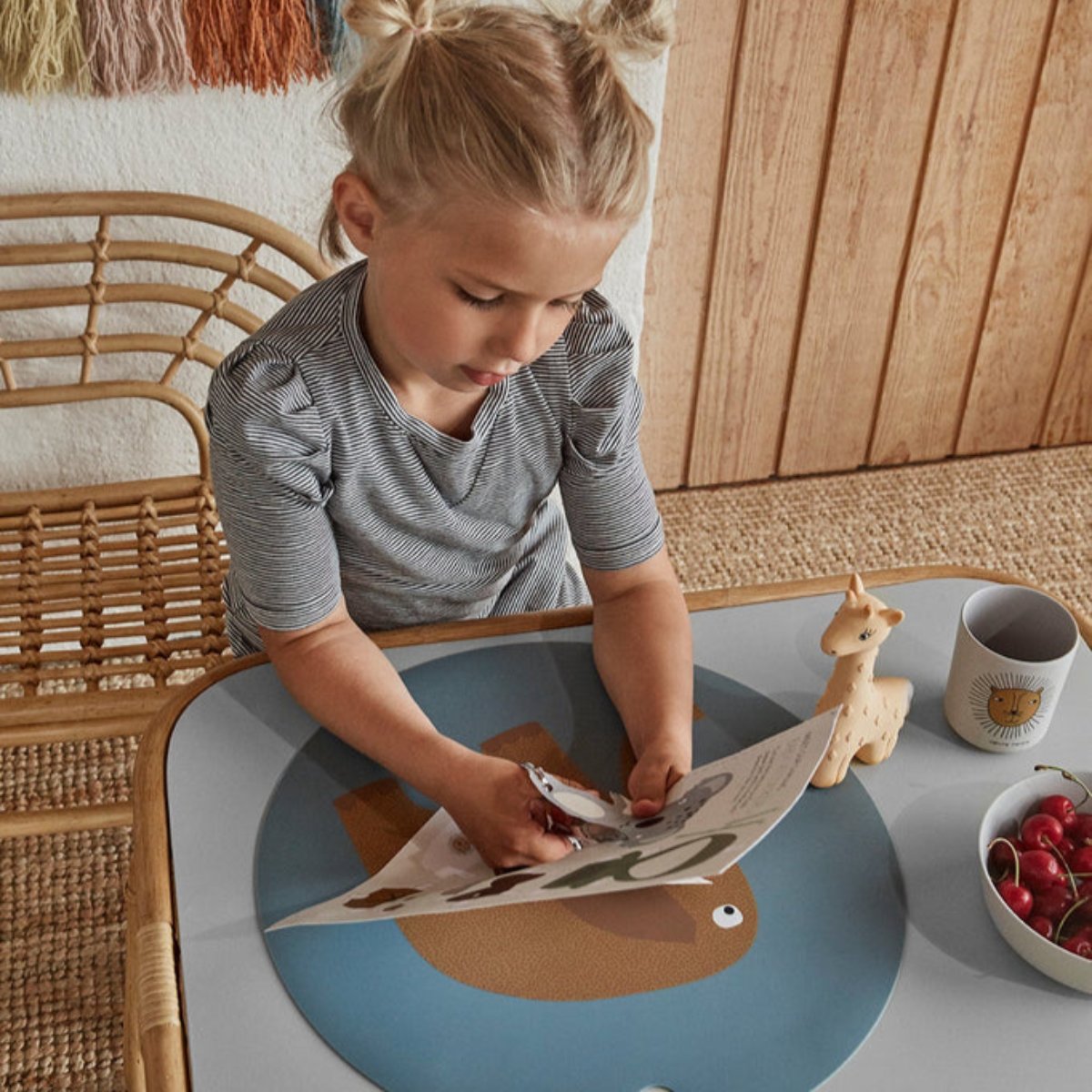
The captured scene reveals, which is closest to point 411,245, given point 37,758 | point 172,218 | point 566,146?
point 566,146

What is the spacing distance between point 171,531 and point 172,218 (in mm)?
473

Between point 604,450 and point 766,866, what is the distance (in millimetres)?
398

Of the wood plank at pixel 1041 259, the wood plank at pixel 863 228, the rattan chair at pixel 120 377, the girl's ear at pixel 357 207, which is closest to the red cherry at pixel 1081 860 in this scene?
the girl's ear at pixel 357 207

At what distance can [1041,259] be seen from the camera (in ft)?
7.50

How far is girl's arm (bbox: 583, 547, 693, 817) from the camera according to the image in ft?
3.17

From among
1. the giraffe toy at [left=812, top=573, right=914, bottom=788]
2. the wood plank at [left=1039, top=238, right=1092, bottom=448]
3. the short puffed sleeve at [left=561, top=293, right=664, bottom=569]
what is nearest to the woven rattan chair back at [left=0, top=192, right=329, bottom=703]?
the short puffed sleeve at [left=561, top=293, right=664, bottom=569]

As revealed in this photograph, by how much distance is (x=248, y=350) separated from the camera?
3.57 feet

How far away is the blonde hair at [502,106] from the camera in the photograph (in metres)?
0.90

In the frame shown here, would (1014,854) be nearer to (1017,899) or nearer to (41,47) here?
(1017,899)

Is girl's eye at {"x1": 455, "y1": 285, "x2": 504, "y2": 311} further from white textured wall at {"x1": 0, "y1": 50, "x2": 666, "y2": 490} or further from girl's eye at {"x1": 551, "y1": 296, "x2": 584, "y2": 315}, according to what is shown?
white textured wall at {"x1": 0, "y1": 50, "x2": 666, "y2": 490}

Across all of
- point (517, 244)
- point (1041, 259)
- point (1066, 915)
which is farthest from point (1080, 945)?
point (1041, 259)

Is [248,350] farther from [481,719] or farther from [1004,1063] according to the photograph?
[1004,1063]

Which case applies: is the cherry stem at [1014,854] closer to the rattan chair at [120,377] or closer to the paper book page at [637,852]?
the paper book page at [637,852]

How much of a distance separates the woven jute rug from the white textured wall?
45cm
